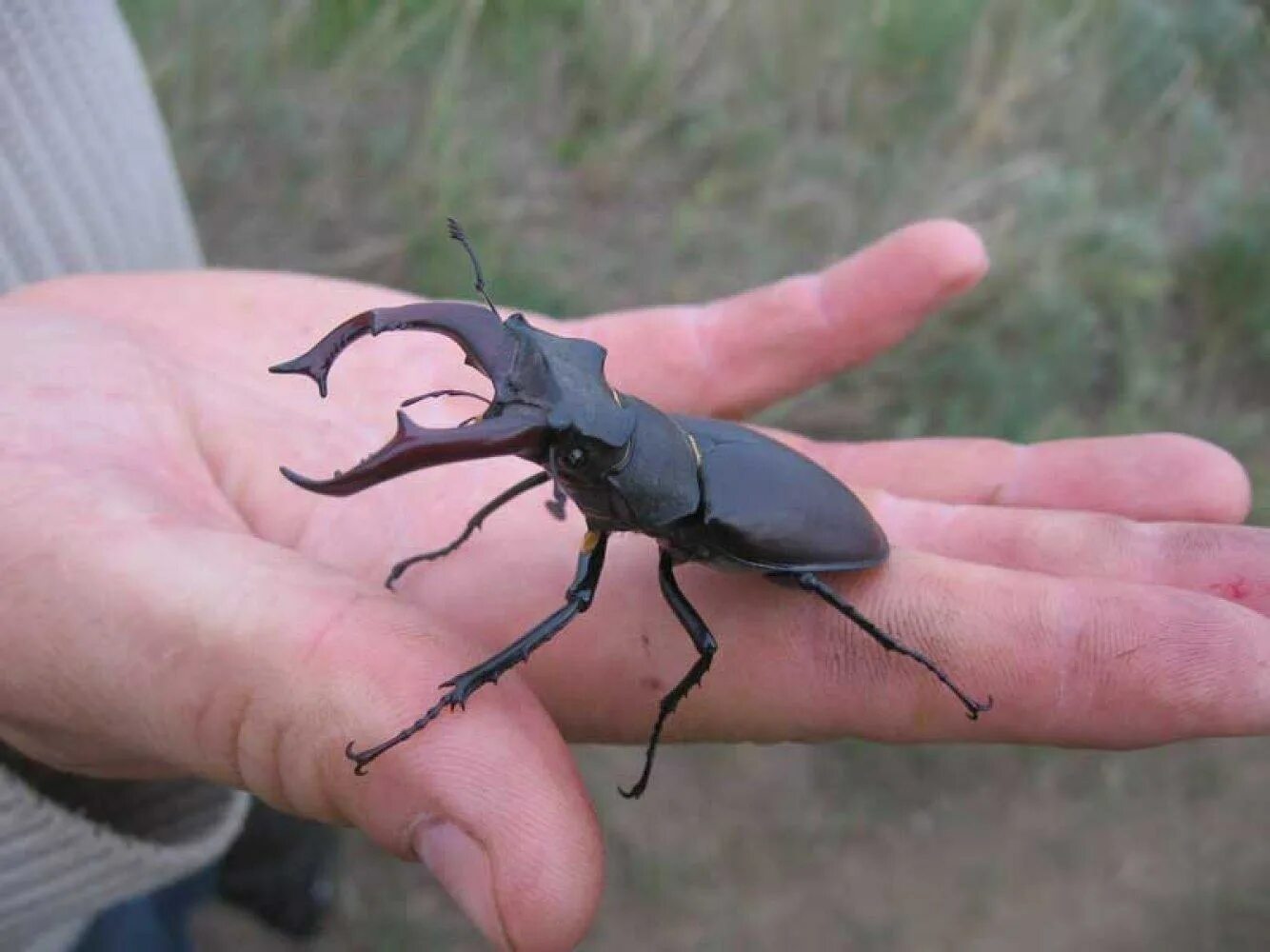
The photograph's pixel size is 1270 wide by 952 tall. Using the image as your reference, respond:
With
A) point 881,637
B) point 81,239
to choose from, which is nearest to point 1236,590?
point 881,637

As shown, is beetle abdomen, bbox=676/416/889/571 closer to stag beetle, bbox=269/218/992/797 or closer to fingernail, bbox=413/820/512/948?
stag beetle, bbox=269/218/992/797

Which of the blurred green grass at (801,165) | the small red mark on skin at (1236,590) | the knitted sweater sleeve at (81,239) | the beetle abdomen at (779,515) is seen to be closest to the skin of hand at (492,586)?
the small red mark on skin at (1236,590)

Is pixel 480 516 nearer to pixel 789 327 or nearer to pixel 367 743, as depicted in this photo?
pixel 367 743

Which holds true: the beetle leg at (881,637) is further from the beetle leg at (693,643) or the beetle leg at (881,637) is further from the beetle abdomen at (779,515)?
the beetle leg at (693,643)

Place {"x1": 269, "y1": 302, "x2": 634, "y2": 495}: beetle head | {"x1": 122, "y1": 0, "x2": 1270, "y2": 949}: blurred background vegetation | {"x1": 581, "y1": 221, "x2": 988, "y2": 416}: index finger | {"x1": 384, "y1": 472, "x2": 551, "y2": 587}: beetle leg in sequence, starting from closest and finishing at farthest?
{"x1": 269, "y1": 302, "x2": 634, "y2": 495}: beetle head
{"x1": 384, "y1": 472, "x2": 551, "y2": 587}: beetle leg
{"x1": 581, "y1": 221, "x2": 988, "y2": 416}: index finger
{"x1": 122, "y1": 0, "x2": 1270, "y2": 949}: blurred background vegetation

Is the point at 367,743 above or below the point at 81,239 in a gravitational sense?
below

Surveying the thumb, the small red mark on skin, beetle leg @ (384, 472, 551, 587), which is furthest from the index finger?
the thumb

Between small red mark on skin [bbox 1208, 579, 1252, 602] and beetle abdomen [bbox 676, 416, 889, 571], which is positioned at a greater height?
beetle abdomen [bbox 676, 416, 889, 571]
